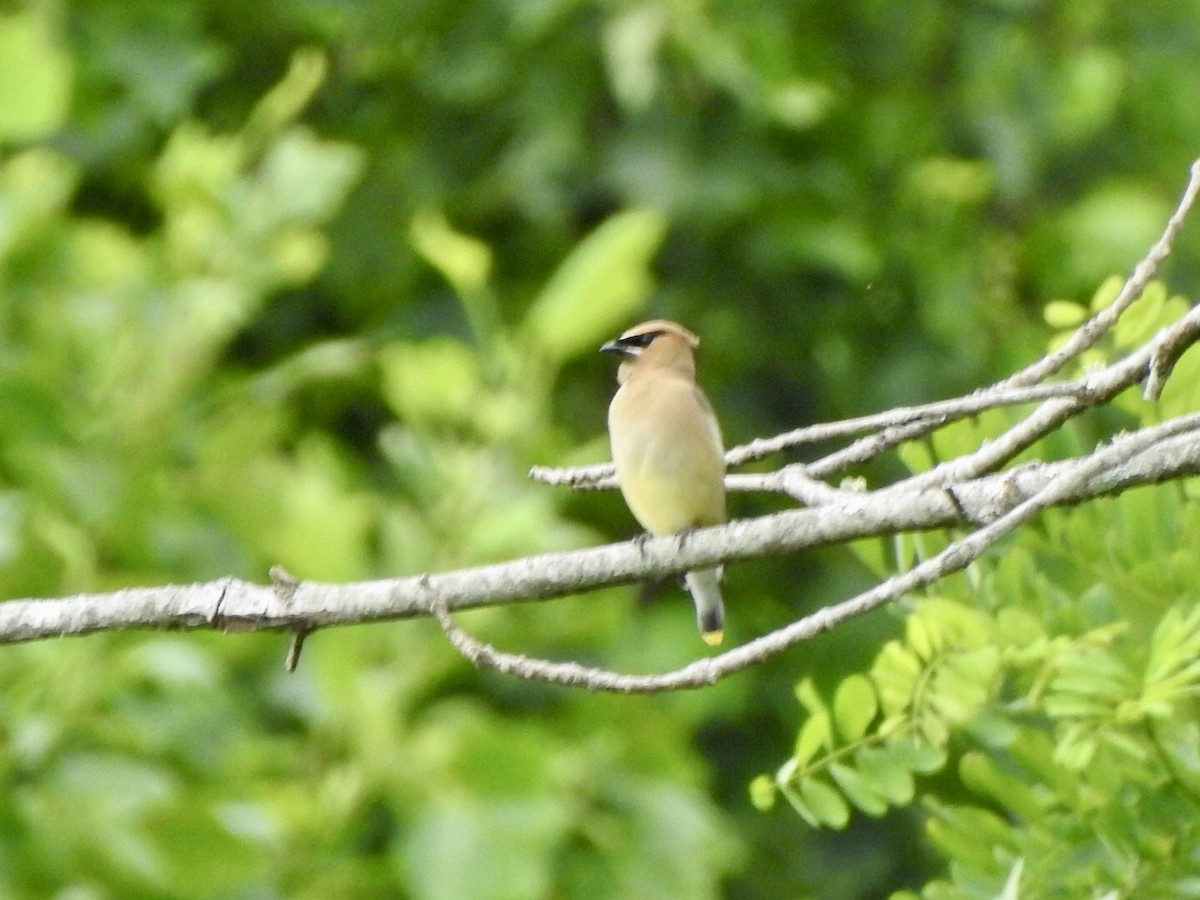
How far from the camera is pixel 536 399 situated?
5.46 meters

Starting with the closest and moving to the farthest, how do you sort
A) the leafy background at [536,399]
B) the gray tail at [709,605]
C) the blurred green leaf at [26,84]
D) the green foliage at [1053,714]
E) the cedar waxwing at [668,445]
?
the green foliage at [1053,714]
the leafy background at [536,399]
the cedar waxwing at [668,445]
the gray tail at [709,605]
the blurred green leaf at [26,84]

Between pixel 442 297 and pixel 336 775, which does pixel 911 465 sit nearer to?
pixel 336 775

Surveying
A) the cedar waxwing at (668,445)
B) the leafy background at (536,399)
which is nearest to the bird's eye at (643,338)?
the cedar waxwing at (668,445)

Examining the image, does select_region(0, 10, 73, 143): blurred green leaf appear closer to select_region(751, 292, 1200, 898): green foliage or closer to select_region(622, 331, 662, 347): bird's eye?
select_region(622, 331, 662, 347): bird's eye

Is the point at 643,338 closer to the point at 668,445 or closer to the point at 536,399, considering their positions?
the point at 668,445

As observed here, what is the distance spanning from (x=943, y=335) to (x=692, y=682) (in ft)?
13.3

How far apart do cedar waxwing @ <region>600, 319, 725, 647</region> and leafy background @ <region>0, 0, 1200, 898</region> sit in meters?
0.36

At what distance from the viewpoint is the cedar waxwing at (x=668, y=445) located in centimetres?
366

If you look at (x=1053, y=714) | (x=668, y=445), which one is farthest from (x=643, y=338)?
(x=1053, y=714)

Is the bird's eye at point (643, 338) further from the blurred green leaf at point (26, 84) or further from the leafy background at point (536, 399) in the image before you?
the blurred green leaf at point (26, 84)

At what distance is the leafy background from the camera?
297 centimetres

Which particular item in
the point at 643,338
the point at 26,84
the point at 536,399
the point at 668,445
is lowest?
the point at 668,445

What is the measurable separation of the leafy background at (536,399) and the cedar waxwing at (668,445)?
1.18 feet

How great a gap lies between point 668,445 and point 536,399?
1766mm
